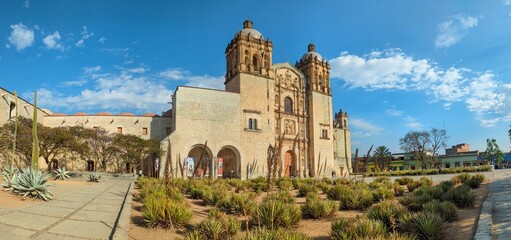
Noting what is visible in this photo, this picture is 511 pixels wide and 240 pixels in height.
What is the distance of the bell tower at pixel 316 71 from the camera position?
42.2 meters

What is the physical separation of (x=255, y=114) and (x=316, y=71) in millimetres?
12098

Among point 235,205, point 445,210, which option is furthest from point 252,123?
point 445,210

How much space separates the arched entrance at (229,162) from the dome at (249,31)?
43.2ft

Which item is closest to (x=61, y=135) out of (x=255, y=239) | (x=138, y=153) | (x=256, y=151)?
(x=138, y=153)

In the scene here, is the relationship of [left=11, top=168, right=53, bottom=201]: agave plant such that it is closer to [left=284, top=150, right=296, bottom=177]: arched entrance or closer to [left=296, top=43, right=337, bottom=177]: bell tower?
[left=284, top=150, right=296, bottom=177]: arched entrance

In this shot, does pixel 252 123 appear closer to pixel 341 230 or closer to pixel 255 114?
pixel 255 114

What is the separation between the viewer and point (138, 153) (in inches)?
1254

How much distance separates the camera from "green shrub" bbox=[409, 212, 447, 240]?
5.89 meters

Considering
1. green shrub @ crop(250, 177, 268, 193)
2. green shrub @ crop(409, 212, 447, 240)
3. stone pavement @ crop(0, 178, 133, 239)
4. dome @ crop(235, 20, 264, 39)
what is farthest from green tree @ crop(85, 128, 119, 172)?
green shrub @ crop(409, 212, 447, 240)

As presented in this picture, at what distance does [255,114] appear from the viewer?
3553cm

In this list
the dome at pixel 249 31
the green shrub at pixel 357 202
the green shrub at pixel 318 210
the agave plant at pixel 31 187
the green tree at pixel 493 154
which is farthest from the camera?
the green tree at pixel 493 154

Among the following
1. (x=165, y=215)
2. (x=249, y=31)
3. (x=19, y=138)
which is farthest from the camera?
(x=249, y=31)

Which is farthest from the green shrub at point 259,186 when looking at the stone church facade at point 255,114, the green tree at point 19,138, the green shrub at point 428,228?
the green tree at point 19,138

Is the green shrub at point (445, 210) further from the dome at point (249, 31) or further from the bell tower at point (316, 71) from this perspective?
the bell tower at point (316, 71)
